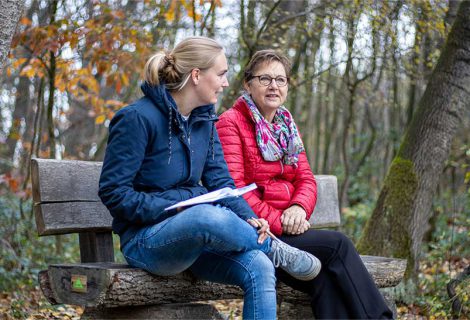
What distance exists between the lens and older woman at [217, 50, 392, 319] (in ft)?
11.3

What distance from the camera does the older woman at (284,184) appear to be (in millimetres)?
3451

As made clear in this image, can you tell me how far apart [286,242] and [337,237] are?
28cm

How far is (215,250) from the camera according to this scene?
325 centimetres

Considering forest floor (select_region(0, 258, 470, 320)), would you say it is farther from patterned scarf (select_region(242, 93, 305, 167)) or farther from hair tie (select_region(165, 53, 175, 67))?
hair tie (select_region(165, 53, 175, 67))

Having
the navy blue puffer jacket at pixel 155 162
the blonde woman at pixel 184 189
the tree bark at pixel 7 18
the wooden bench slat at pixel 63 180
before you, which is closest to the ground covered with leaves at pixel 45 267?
the blonde woman at pixel 184 189

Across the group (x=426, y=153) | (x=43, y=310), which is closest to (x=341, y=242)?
(x=426, y=153)

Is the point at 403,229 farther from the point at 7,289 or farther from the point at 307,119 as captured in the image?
the point at 307,119

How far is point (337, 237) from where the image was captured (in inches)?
140

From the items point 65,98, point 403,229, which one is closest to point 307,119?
point 65,98

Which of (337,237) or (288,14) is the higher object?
(288,14)

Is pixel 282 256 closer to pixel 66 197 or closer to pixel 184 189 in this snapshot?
pixel 184 189

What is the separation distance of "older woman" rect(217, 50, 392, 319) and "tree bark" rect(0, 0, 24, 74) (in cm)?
124

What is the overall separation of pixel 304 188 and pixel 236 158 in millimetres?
463

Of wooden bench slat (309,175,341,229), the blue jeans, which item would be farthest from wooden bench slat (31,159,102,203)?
wooden bench slat (309,175,341,229)
